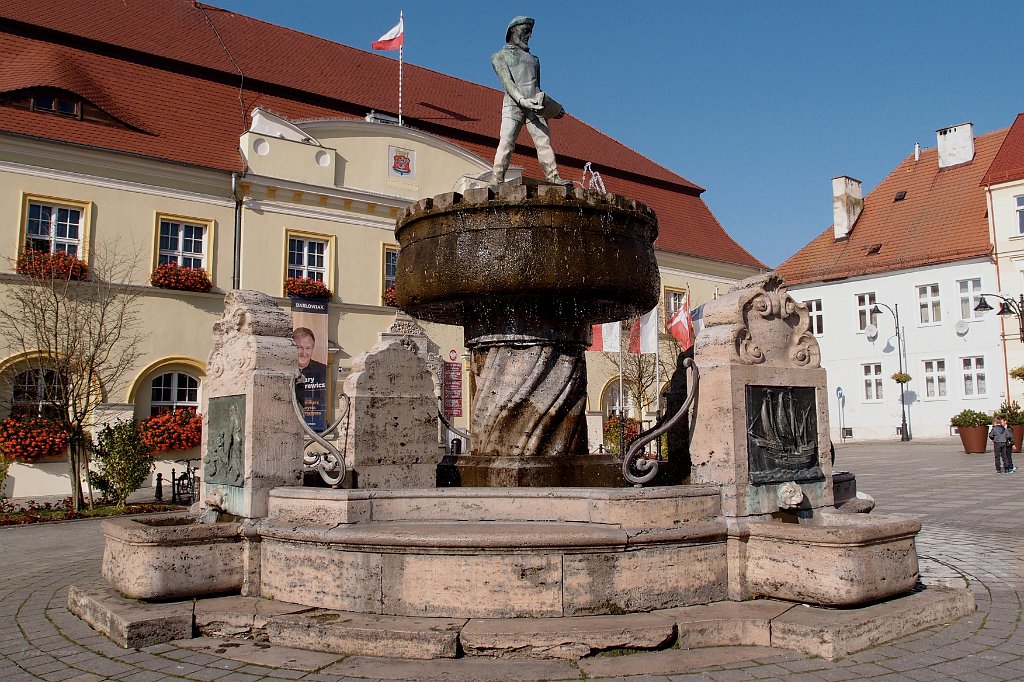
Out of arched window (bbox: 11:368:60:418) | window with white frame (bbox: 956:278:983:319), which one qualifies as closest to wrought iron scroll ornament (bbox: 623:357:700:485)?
arched window (bbox: 11:368:60:418)

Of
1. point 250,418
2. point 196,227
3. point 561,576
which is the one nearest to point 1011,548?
point 561,576

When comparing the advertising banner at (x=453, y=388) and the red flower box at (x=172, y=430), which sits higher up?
the advertising banner at (x=453, y=388)

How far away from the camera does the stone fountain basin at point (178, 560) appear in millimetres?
4949

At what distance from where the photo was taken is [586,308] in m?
6.45

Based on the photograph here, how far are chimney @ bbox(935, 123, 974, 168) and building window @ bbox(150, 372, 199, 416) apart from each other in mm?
33031

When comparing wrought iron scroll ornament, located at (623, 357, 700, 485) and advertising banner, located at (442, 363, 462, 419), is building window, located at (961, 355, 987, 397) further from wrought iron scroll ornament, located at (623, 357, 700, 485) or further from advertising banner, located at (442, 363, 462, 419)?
wrought iron scroll ornament, located at (623, 357, 700, 485)

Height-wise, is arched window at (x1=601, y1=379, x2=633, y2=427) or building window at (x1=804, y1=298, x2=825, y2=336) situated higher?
building window at (x1=804, y1=298, x2=825, y2=336)

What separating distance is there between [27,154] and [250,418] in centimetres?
1742

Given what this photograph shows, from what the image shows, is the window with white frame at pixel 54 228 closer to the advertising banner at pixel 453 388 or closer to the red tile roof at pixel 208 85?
the red tile roof at pixel 208 85

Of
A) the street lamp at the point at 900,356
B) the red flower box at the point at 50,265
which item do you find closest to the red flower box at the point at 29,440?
the red flower box at the point at 50,265

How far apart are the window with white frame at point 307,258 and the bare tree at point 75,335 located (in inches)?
170

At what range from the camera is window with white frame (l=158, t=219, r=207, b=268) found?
21234 millimetres

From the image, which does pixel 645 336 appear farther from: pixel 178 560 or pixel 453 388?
pixel 178 560

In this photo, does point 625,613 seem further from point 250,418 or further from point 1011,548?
point 1011,548
